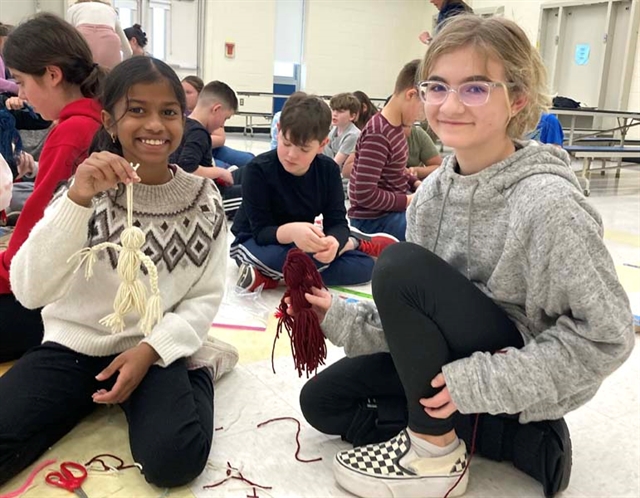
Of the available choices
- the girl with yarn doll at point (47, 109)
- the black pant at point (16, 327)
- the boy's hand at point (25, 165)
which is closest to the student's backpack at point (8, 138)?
the boy's hand at point (25, 165)

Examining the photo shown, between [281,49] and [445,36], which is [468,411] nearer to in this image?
[445,36]

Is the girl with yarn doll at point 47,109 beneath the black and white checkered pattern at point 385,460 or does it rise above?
above

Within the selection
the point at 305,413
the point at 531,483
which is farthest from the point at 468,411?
the point at 305,413

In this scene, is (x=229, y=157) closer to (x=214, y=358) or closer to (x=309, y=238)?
(x=309, y=238)

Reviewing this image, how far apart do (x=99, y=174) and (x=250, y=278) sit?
1191mm

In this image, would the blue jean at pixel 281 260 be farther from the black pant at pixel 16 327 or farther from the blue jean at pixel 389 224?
the black pant at pixel 16 327

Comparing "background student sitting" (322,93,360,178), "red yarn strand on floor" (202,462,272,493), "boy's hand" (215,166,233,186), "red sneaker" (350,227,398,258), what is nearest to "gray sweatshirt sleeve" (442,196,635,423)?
"red yarn strand on floor" (202,462,272,493)

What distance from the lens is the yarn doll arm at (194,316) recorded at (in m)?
1.33

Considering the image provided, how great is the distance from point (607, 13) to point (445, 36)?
344 inches

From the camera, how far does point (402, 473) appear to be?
3.83ft

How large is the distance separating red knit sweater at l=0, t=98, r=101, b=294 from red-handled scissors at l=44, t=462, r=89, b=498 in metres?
0.59

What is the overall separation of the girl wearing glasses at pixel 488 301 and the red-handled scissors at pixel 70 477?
48 centimetres

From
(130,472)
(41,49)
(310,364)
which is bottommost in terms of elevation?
(130,472)

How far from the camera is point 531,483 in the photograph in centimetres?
124
